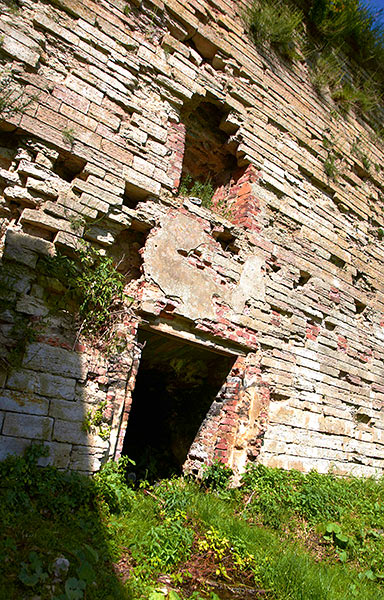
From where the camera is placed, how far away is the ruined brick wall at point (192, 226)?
3.55 metres

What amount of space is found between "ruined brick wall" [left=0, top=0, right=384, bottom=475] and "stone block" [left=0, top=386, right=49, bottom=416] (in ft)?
0.05

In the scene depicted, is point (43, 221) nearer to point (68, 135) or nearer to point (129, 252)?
point (68, 135)

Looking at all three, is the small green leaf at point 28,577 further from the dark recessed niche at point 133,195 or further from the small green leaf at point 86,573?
the dark recessed niche at point 133,195

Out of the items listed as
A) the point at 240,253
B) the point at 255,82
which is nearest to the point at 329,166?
the point at 255,82

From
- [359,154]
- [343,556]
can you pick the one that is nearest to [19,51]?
[343,556]

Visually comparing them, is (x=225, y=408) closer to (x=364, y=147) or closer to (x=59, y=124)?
(x=59, y=124)

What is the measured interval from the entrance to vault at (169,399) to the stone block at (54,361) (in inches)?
58.3

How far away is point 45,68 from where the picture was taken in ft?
12.9

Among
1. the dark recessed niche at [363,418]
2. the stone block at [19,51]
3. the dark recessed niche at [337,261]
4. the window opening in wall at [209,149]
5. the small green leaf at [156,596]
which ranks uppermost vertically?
the window opening in wall at [209,149]

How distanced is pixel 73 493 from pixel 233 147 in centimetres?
460

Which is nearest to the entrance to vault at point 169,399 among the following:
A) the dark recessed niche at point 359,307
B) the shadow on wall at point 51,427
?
the shadow on wall at point 51,427

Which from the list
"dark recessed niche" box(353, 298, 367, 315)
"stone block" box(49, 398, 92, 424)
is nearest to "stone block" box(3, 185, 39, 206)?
"stone block" box(49, 398, 92, 424)

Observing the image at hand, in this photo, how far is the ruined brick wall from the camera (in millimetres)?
3555

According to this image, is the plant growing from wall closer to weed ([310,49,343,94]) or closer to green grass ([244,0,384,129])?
green grass ([244,0,384,129])
